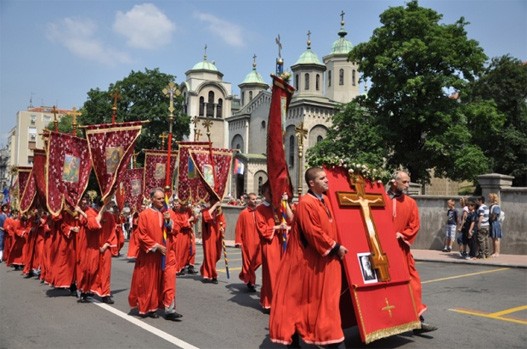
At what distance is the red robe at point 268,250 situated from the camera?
8.13 meters

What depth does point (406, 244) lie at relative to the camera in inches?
258

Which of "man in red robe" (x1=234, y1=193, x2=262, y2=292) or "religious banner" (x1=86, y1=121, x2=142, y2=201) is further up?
"religious banner" (x1=86, y1=121, x2=142, y2=201)

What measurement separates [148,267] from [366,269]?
140 inches

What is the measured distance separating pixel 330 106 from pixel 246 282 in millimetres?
40082

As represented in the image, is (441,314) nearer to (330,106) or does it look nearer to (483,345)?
(483,345)

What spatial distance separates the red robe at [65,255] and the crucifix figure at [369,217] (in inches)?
236

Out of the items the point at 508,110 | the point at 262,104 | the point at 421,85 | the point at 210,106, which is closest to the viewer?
the point at 421,85

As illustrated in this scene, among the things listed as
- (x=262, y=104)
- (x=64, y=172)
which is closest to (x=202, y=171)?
(x=64, y=172)

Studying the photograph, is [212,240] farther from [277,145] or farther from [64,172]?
[277,145]

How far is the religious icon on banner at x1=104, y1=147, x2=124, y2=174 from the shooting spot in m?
8.77

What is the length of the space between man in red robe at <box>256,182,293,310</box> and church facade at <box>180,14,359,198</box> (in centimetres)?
3556

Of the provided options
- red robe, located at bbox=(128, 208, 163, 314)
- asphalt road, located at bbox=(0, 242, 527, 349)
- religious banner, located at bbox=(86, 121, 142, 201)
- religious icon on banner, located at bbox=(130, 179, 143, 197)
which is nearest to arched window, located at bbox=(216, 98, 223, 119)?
religious icon on banner, located at bbox=(130, 179, 143, 197)

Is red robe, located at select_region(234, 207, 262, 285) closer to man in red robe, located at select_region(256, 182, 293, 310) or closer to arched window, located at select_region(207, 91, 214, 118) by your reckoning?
man in red robe, located at select_region(256, 182, 293, 310)

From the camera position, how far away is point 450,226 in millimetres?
16859
